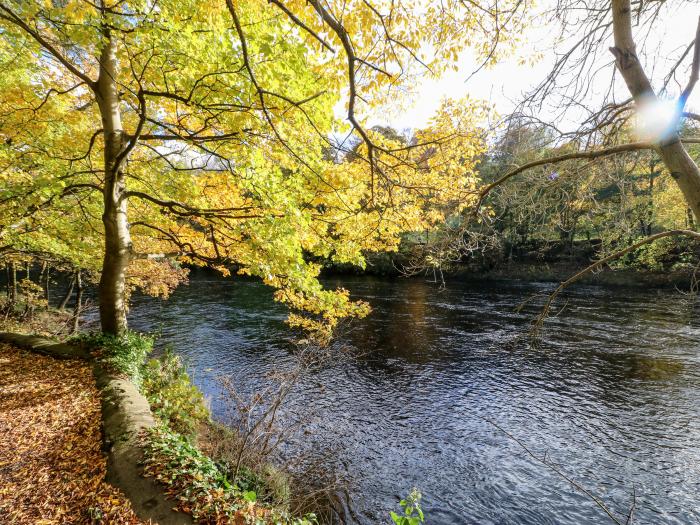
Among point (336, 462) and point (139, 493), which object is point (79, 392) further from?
point (336, 462)

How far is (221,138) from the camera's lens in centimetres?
604

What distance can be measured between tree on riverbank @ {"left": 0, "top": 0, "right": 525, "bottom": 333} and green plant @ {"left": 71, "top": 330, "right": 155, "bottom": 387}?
12.7 inches

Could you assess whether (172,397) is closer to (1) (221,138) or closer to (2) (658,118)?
(1) (221,138)

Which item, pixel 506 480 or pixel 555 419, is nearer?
pixel 506 480

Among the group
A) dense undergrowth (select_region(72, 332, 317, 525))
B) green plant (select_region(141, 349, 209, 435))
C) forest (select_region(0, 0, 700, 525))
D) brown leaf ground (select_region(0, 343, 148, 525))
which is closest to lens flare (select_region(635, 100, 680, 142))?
forest (select_region(0, 0, 700, 525))

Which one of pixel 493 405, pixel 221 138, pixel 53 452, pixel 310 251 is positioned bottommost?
pixel 493 405

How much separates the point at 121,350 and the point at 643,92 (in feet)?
30.8

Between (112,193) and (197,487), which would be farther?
(112,193)

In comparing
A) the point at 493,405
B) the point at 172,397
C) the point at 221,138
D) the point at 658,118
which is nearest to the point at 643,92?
the point at 658,118

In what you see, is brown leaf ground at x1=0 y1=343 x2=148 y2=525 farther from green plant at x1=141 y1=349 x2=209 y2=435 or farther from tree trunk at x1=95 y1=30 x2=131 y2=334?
tree trunk at x1=95 y1=30 x2=131 y2=334

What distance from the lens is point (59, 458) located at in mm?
4551

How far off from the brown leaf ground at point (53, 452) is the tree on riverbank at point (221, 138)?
1848mm

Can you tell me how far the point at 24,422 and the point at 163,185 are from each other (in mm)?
5588

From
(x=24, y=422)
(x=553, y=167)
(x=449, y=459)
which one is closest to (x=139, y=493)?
(x=24, y=422)
